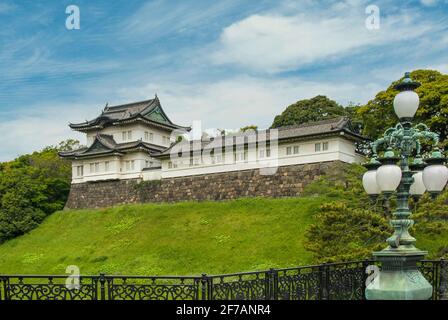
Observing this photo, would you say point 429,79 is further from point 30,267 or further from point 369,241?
point 30,267

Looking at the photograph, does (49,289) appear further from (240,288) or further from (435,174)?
(435,174)

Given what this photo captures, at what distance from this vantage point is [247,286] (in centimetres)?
873

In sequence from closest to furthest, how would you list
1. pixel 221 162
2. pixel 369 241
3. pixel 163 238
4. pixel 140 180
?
pixel 369 241 < pixel 163 238 < pixel 221 162 < pixel 140 180

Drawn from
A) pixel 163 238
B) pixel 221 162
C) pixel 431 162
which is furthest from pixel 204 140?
pixel 431 162

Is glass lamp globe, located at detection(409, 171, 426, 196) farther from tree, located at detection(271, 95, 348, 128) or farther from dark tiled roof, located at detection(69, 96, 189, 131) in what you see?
tree, located at detection(271, 95, 348, 128)

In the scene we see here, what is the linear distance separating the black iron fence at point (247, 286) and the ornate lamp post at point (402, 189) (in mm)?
2256

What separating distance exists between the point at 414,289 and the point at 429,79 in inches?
981

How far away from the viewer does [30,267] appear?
93.8 ft

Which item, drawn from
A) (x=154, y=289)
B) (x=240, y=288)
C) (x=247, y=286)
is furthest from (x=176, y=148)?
(x=240, y=288)

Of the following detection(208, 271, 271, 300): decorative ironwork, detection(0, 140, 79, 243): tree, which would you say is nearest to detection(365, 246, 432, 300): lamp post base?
detection(208, 271, 271, 300): decorative ironwork

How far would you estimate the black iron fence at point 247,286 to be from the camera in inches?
332

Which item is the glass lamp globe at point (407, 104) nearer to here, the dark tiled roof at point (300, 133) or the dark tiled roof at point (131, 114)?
the dark tiled roof at point (300, 133)

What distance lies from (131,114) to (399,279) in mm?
35248

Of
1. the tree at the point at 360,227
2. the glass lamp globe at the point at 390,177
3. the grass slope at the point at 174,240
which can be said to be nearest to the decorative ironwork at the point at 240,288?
the glass lamp globe at the point at 390,177
